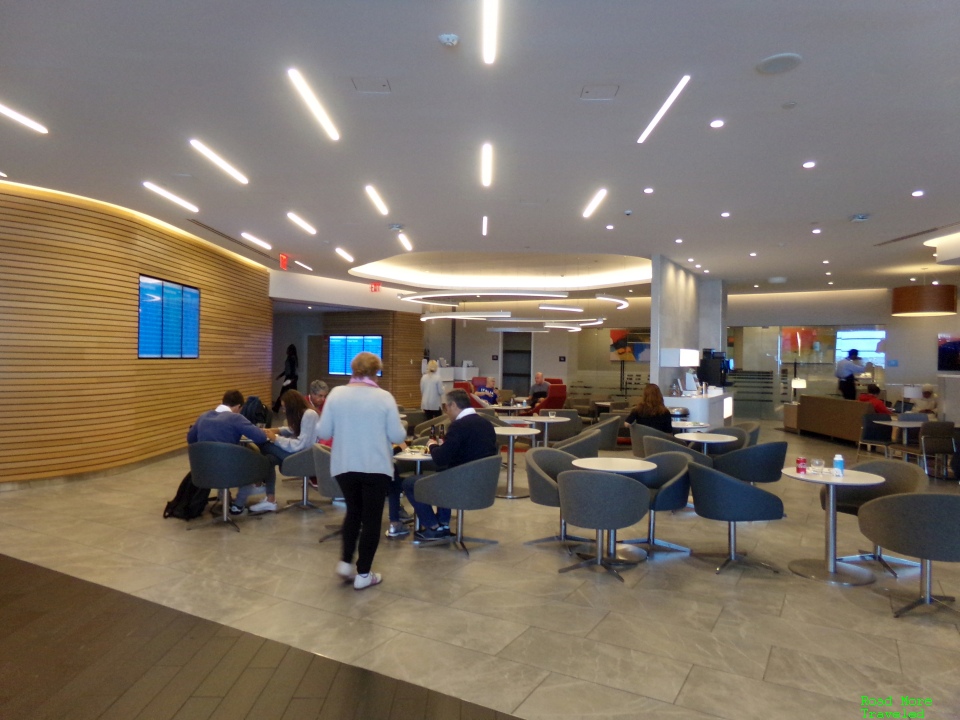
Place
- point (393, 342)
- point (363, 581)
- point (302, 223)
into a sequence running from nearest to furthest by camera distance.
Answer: point (363, 581) < point (302, 223) < point (393, 342)

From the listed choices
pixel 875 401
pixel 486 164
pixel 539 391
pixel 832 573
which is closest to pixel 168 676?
pixel 832 573

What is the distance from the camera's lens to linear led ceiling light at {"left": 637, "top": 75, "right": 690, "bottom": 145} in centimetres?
431

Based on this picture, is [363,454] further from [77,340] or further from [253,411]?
[253,411]

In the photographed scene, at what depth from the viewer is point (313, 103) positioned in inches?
188

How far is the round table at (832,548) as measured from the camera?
4.65 metres

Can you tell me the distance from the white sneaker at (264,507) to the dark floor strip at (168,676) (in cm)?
234

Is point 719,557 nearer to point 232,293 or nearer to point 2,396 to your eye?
point 2,396

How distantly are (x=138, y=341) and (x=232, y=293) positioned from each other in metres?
3.22

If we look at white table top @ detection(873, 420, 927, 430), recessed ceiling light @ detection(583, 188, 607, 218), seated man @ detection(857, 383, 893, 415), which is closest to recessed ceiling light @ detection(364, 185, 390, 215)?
recessed ceiling light @ detection(583, 188, 607, 218)

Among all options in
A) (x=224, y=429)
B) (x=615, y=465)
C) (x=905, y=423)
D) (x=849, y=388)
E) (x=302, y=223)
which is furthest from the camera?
(x=849, y=388)

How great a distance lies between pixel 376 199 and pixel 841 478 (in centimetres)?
555

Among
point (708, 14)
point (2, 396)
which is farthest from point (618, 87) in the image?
point (2, 396)

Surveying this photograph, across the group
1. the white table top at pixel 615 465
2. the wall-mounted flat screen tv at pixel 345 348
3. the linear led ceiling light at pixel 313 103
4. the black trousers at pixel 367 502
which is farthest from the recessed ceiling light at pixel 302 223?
the wall-mounted flat screen tv at pixel 345 348

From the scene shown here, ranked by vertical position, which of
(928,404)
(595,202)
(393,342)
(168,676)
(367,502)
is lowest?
(168,676)
